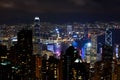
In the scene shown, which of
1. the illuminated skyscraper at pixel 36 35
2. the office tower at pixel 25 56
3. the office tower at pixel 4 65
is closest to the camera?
the office tower at pixel 4 65

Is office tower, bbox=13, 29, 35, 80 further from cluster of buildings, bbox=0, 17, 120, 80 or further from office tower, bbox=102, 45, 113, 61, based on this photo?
office tower, bbox=102, 45, 113, 61

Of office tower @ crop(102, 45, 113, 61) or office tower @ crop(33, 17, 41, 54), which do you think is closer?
office tower @ crop(33, 17, 41, 54)

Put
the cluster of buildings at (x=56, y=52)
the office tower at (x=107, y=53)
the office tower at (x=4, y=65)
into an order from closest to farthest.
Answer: the office tower at (x=4, y=65)
the cluster of buildings at (x=56, y=52)
the office tower at (x=107, y=53)

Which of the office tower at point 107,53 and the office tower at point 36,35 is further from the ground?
the office tower at point 36,35

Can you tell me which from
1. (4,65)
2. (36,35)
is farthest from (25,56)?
(4,65)

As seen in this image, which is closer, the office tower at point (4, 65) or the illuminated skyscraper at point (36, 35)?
the office tower at point (4, 65)

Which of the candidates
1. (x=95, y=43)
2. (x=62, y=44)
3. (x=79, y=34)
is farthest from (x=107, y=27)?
(x=95, y=43)

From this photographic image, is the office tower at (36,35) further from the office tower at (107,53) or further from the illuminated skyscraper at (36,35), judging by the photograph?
the office tower at (107,53)

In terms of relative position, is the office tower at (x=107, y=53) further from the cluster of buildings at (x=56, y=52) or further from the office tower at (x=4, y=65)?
the office tower at (x=4, y=65)

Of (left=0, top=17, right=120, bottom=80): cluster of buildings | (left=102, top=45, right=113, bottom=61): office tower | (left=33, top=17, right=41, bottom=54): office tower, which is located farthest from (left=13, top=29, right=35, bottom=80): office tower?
(left=102, top=45, right=113, bottom=61): office tower

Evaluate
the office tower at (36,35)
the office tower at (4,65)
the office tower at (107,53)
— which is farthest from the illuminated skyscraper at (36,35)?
the office tower at (107,53)
